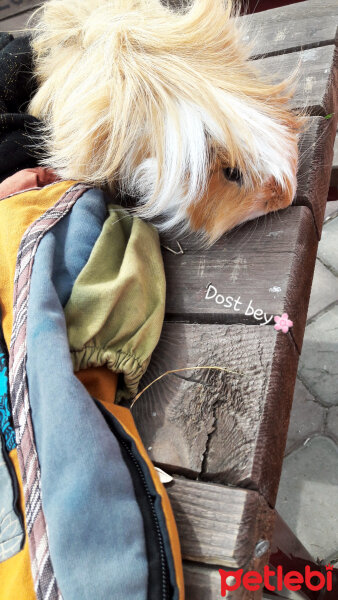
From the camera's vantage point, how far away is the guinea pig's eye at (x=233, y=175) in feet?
2.34

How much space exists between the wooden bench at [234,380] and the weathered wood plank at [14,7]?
1539 millimetres

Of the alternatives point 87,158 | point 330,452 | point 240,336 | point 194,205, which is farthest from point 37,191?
point 330,452

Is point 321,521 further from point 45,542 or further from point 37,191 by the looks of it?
point 37,191

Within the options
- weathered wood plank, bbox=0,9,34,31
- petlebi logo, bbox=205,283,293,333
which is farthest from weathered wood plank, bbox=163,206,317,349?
weathered wood plank, bbox=0,9,34,31

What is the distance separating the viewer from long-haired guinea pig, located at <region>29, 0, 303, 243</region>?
67 cm

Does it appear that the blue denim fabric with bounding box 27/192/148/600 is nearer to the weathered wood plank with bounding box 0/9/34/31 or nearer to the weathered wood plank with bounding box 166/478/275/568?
the weathered wood plank with bounding box 166/478/275/568

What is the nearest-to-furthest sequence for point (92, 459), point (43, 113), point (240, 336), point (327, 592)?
1. point (92, 459)
2. point (240, 336)
3. point (43, 113)
4. point (327, 592)

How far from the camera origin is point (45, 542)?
1.68 feet

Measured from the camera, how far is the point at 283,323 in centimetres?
65

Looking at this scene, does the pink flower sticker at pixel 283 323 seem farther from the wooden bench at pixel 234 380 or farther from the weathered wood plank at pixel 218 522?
the weathered wood plank at pixel 218 522

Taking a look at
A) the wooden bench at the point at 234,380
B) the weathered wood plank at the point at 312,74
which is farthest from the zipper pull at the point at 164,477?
the weathered wood plank at the point at 312,74

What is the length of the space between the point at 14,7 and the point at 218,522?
213 cm

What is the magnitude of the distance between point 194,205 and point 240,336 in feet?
0.69

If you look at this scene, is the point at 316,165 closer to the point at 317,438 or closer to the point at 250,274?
the point at 250,274
